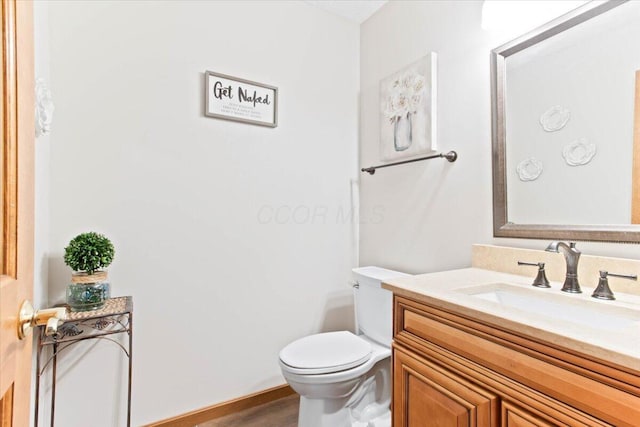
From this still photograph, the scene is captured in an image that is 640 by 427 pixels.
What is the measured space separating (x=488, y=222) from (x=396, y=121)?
80 centimetres

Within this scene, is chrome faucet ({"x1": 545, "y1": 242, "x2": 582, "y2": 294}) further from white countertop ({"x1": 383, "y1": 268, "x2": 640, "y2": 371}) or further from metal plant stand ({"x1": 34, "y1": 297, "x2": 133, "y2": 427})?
metal plant stand ({"x1": 34, "y1": 297, "x2": 133, "y2": 427})

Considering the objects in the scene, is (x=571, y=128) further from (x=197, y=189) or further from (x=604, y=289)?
(x=197, y=189)

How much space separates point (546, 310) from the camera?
1.00 metres

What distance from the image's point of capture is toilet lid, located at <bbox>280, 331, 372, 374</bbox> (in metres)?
1.36

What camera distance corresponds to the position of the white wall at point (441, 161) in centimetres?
142

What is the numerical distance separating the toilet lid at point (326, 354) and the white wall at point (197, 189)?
0.38 meters

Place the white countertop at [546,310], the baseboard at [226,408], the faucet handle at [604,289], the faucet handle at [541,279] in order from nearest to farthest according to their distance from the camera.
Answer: the white countertop at [546,310], the faucet handle at [604,289], the faucet handle at [541,279], the baseboard at [226,408]

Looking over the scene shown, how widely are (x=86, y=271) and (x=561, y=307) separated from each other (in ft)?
5.60

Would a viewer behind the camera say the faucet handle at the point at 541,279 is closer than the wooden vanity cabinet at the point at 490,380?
No

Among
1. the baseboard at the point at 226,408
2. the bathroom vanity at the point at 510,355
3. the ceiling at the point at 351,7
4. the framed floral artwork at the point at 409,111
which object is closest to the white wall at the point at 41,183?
the baseboard at the point at 226,408

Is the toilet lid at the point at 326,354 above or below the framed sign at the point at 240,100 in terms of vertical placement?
below

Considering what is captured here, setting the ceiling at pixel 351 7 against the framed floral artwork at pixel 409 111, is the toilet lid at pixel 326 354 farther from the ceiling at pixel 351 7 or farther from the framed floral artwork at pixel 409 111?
the ceiling at pixel 351 7

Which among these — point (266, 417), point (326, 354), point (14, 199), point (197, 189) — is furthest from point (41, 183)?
point (266, 417)

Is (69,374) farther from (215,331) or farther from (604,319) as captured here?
(604,319)
